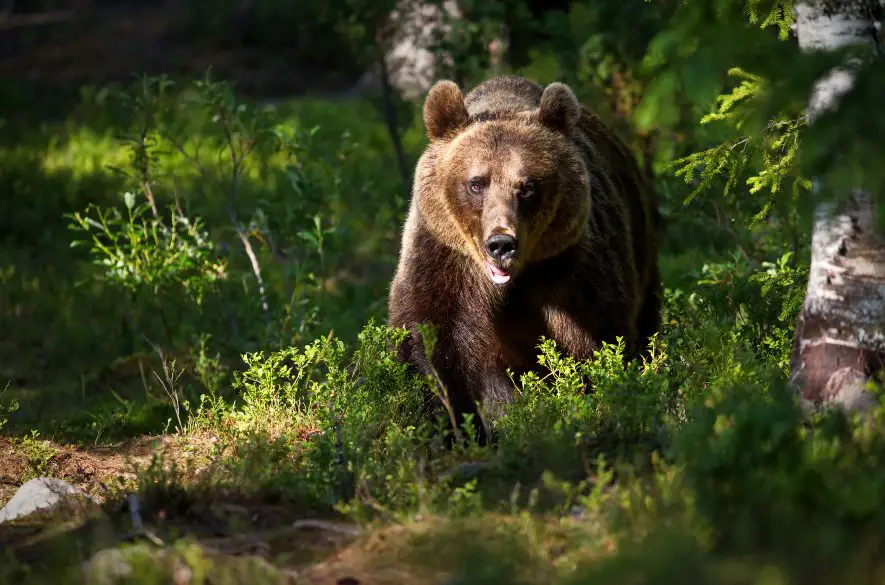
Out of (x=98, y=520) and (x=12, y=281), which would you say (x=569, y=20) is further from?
(x=98, y=520)

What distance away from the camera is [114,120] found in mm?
13852

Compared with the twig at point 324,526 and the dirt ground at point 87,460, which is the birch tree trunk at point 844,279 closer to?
the twig at point 324,526

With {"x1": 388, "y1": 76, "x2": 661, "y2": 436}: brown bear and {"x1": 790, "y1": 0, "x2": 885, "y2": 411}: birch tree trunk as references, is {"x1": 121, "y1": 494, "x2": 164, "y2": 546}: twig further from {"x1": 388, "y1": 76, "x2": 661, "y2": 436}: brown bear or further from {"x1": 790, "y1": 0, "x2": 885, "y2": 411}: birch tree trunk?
{"x1": 790, "y1": 0, "x2": 885, "y2": 411}: birch tree trunk

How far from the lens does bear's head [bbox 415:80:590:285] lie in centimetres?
546

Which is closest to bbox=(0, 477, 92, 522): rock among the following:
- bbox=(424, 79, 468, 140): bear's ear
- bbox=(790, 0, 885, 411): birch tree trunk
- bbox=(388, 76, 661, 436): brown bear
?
bbox=(388, 76, 661, 436): brown bear

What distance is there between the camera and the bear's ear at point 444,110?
584 cm

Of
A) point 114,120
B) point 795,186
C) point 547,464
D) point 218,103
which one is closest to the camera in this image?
point 547,464

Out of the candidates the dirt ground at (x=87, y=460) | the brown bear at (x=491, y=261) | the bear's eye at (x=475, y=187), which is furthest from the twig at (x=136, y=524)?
the bear's eye at (x=475, y=187)

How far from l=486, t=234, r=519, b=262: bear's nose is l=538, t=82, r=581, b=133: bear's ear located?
3.05 feet

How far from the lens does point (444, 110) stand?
19.3 ft

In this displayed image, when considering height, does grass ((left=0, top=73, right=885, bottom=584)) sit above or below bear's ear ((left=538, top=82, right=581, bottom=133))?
below

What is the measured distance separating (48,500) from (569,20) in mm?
7516

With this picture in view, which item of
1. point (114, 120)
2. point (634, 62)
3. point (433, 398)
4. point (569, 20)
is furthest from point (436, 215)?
point (114, 120)

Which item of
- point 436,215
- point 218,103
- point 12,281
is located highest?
point 218,103
